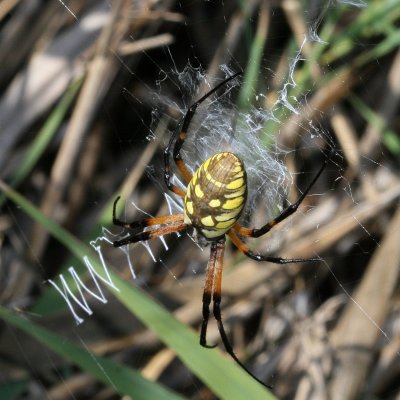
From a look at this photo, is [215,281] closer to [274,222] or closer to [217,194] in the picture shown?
[274,222]

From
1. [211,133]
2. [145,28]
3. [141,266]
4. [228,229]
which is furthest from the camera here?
[141,266]

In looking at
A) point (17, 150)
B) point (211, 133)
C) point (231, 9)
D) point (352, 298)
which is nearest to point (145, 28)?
point (231, 9)

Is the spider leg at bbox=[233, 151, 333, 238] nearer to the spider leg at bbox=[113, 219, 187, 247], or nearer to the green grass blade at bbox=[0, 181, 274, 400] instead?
the spider leg at bbox=[113, 219, 187, 247]

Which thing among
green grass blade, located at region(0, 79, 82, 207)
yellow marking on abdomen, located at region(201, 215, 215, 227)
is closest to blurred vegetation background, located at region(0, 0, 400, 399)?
green grass blade, located at region(0, 79, 82, 207)

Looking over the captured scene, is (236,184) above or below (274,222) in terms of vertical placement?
above

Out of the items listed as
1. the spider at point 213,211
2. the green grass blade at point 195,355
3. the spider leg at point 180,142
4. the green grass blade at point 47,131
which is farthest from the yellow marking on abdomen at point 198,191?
the green grass blade at point 47,131

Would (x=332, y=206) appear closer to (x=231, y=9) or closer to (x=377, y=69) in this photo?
(x=377, y=69)

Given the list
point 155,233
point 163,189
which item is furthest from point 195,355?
point 163,189
